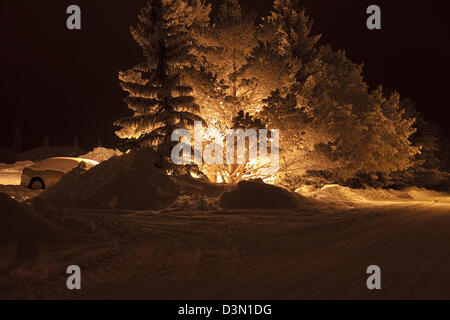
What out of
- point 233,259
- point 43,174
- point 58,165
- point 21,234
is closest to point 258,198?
point 233,259

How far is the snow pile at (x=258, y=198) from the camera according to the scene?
1472cm

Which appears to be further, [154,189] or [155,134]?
[155,134]

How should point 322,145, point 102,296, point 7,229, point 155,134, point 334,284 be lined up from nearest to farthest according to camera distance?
point 102,296 < point 334,284 < point 7,229 < point 155,134 < point 322,145

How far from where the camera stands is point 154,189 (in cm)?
1522

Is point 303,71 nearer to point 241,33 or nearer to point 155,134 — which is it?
point 241,33

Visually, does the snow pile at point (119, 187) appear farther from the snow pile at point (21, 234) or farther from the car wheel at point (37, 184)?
the snow pile at point (21, 234)

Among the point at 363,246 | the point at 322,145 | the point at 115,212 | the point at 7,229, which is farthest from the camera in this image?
the point at 322,145

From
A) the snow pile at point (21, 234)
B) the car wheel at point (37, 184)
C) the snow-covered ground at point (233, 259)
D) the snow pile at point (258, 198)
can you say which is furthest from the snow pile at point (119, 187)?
the snow pile at point (21, 234)

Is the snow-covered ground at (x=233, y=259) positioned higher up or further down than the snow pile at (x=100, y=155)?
further down

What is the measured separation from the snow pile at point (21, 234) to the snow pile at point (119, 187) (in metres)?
5.70

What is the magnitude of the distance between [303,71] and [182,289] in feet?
82.1

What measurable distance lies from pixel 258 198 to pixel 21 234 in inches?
362

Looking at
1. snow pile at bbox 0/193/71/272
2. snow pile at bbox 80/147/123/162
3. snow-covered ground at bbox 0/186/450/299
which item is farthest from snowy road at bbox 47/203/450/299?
snow pile at bbox 80/147/123/162
